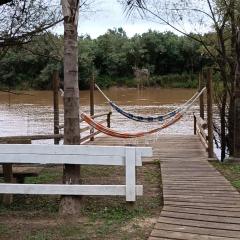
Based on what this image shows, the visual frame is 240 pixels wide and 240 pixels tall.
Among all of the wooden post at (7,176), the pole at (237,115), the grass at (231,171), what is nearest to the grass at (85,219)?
the wooden post at (7,176)

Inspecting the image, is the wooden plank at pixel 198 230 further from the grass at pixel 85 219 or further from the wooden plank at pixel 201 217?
the wooden plank at pixel 201 217

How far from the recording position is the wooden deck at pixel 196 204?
4.27m

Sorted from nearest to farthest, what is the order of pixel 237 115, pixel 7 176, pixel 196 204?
pixel 196 204 → pixel 7 176 → pixel 237 115

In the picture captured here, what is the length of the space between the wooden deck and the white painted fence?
0.54 m

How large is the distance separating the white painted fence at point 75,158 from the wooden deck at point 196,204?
54cm

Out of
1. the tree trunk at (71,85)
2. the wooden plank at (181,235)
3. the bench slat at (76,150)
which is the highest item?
the tree trunk at (71,85)

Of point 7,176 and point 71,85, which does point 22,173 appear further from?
point 71,85

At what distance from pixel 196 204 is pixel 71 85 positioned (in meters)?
1.69

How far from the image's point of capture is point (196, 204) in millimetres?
5125

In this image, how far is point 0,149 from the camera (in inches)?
195

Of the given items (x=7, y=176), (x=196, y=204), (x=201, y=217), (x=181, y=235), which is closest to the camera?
(x=181, y=235)

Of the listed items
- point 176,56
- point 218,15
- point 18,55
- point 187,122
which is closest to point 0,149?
point 18,55

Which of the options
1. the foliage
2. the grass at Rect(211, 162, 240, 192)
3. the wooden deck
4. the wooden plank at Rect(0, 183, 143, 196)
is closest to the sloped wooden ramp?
the wooden deck

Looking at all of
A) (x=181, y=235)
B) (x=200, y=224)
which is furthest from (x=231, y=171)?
(x=181, y=235)
